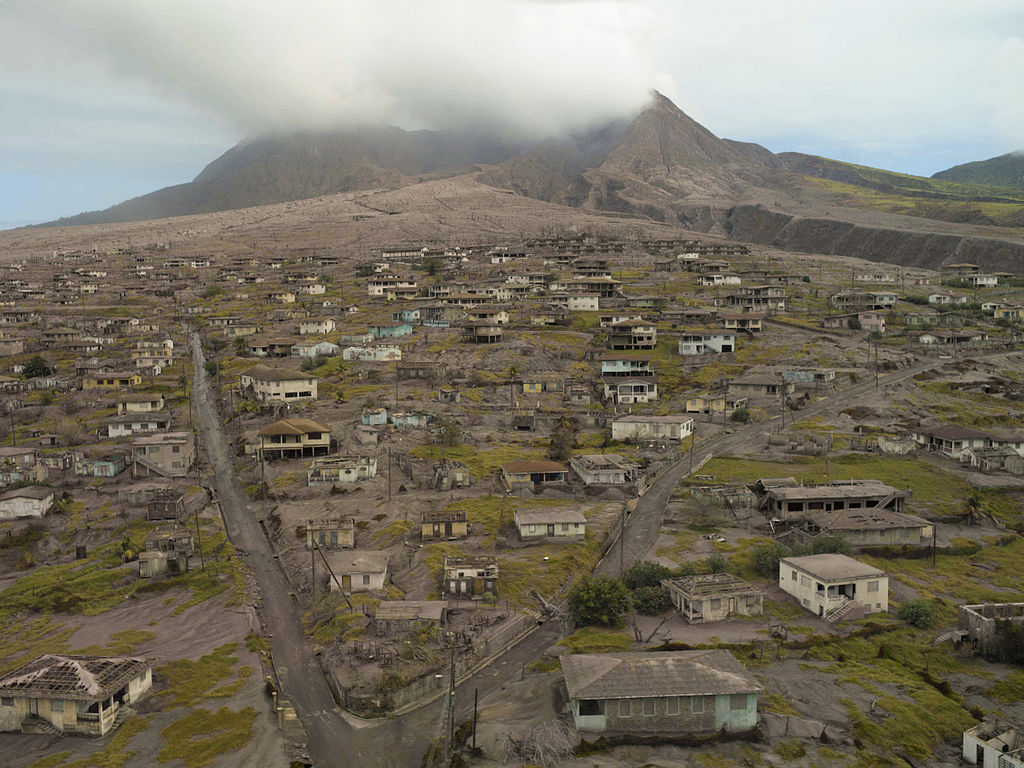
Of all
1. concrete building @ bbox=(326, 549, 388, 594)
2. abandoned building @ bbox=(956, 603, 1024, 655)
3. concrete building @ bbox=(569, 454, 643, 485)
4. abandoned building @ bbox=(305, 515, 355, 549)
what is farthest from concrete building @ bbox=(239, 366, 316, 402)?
abandoned building @ bbox=(956, 603, 1024, 655)

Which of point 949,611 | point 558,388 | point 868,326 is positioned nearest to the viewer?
point 949,611

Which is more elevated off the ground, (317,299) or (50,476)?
(317,299)

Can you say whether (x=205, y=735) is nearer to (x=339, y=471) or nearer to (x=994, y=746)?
(x=994, y=746)

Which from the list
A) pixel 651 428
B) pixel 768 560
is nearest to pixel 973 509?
pixel 768 560

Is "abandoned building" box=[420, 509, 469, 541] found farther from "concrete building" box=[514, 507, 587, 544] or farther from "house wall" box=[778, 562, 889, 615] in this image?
"house wall" box=[778, 562, 889, 615]

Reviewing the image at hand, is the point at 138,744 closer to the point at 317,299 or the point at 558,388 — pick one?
the point at 558,388

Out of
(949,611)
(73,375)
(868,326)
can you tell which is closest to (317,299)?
(73,375)

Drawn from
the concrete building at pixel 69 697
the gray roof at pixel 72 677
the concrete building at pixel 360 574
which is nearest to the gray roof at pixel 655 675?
the concrete building at pixel 360 574
